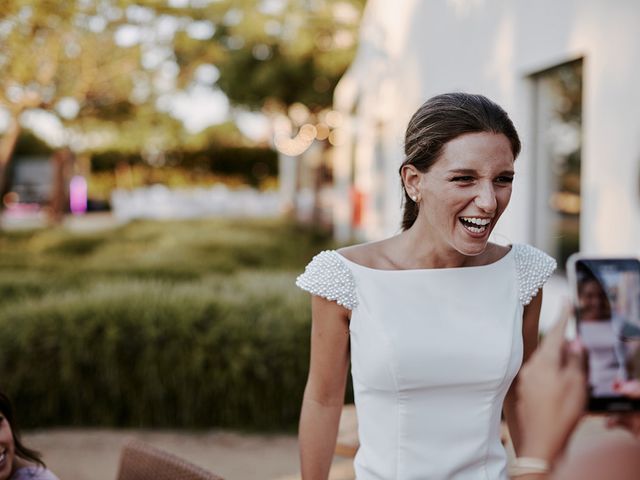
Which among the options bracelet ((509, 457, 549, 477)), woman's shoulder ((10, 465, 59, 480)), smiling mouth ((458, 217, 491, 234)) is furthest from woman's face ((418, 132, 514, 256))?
woman's shoulder ((10, 465, 59, 480))

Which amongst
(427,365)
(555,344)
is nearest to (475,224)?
(427,365)

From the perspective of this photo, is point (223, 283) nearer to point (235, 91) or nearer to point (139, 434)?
point (139, 434)

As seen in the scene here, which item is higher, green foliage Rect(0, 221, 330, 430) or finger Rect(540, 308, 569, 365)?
finger Rect(540, 308, 569, 365)

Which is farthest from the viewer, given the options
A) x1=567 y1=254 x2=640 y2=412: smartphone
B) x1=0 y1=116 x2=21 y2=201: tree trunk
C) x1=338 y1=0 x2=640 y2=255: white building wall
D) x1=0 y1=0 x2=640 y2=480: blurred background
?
x1=0 y1=116 x2=21 y2=201: tree trunk

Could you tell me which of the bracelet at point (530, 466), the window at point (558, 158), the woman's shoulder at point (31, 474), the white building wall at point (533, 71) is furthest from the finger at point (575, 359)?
the window at point (558, 158)

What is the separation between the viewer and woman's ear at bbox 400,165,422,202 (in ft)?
6.82

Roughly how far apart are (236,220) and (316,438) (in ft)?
57.5

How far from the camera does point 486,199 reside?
6.23 feet

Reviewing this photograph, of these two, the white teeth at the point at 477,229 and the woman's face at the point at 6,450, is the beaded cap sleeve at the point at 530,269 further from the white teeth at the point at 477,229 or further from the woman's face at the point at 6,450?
the woman's face at the point at 6,450

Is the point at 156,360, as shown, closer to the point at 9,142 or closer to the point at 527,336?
the point at 527,336

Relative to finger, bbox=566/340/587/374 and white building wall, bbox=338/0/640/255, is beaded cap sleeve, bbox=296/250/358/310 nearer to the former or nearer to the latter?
white building wall, bbox=338/0/640/255

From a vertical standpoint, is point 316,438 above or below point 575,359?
below

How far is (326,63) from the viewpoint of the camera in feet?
68.4

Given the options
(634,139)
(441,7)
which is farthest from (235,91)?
(634,139)
